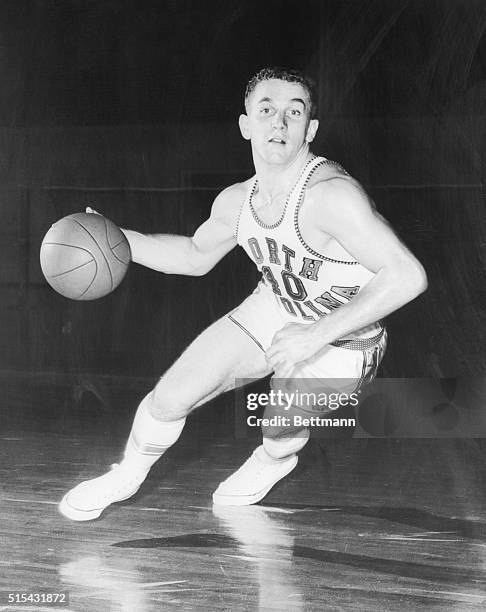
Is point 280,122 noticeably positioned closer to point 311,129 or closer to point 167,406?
point 311,129

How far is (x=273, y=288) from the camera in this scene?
9.96 ft

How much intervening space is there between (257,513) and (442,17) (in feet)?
6.50

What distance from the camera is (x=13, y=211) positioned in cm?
364

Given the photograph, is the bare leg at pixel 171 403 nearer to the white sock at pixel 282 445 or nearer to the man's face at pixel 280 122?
the white sock at pixel 282 445

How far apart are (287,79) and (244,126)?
0.22m

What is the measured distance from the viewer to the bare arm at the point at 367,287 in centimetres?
262

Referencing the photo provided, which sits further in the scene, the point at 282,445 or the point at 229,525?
the point at 282,445

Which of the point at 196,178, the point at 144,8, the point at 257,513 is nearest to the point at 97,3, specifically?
the point at 144,8

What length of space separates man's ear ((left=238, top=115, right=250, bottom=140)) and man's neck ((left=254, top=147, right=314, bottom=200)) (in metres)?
0.15

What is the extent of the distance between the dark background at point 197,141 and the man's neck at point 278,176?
33 centimetres

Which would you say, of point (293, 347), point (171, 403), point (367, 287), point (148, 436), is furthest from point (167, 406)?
point (367, 287)

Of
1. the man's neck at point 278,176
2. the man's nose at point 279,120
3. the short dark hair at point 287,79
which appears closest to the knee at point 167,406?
the man's neck at point 278,176

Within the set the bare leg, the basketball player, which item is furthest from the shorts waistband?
the bare leg

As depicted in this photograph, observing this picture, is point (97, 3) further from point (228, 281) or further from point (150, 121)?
point (228, 281)
